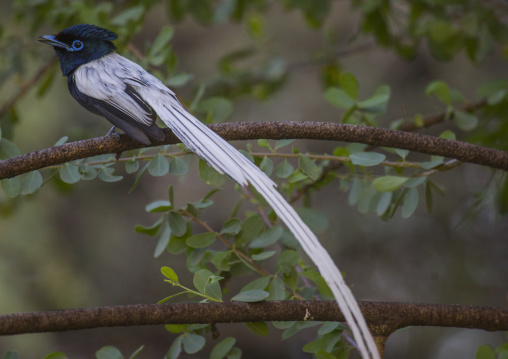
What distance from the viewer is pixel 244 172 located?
1.47m

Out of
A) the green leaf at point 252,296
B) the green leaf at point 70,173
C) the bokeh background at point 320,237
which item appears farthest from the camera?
the bokeh background at point 320,237

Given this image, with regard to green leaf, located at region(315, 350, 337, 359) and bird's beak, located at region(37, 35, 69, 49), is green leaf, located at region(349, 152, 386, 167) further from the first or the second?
bird's beak, located at region(37, 35, 69, 49)

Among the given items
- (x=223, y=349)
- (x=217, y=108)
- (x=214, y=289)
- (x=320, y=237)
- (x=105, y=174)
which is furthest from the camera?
(x=320, y=237)

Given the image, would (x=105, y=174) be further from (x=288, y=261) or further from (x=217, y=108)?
(x=217, y=108)

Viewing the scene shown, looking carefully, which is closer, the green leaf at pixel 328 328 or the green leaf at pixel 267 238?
the green leaf at pixel 328 328

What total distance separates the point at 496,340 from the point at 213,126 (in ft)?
10.8

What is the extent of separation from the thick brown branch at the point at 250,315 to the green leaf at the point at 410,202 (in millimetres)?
439

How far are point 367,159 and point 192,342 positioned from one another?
755 mm

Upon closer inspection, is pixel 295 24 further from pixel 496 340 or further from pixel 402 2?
pixel 496 340

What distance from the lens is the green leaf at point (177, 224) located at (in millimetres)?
1787

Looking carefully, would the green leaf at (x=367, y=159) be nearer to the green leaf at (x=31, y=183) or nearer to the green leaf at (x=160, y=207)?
the green leaf at (x=160, y=207)

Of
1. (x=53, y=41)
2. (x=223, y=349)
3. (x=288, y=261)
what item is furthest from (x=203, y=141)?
(x=53, y=41)

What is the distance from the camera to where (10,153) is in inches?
68.6

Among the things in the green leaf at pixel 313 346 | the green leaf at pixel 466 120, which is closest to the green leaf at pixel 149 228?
the green leaf at pixel 313 346
